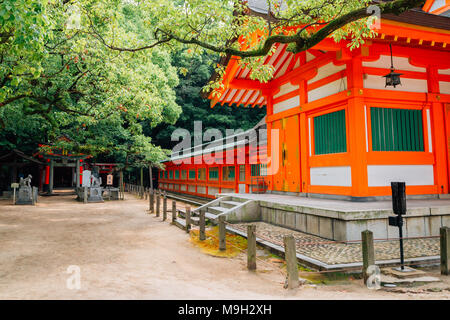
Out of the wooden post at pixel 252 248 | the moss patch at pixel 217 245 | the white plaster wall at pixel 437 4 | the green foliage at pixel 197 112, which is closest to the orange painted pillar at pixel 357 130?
the moss patch at pixel 217 245

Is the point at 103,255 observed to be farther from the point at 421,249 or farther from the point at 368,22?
the point at 368,22

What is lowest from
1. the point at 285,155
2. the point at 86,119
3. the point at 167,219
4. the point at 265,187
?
the point at 167,219

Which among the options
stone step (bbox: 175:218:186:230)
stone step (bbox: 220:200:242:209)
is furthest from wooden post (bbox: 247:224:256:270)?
stone step (bbox: 220:200:242:209)

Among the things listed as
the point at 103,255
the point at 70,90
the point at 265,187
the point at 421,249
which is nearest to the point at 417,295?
the point at 421,249

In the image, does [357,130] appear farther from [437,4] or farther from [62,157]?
[62,157]

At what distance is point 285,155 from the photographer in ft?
36.0

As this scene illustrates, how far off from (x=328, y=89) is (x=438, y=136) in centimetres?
342

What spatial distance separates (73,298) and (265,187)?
32.5 ft

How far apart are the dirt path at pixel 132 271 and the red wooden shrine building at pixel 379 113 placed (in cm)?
396

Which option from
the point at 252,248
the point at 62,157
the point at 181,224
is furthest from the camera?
the point at 62,157

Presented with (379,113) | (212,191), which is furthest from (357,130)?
(212,191)

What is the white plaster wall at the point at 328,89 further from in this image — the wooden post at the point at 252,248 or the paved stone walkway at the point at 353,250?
the wooden post at the point at 252,248

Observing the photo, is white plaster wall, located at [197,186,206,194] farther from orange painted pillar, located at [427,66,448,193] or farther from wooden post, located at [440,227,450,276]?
wooden post, located at [440,227,450,276]

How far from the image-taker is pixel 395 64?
8.47 m
